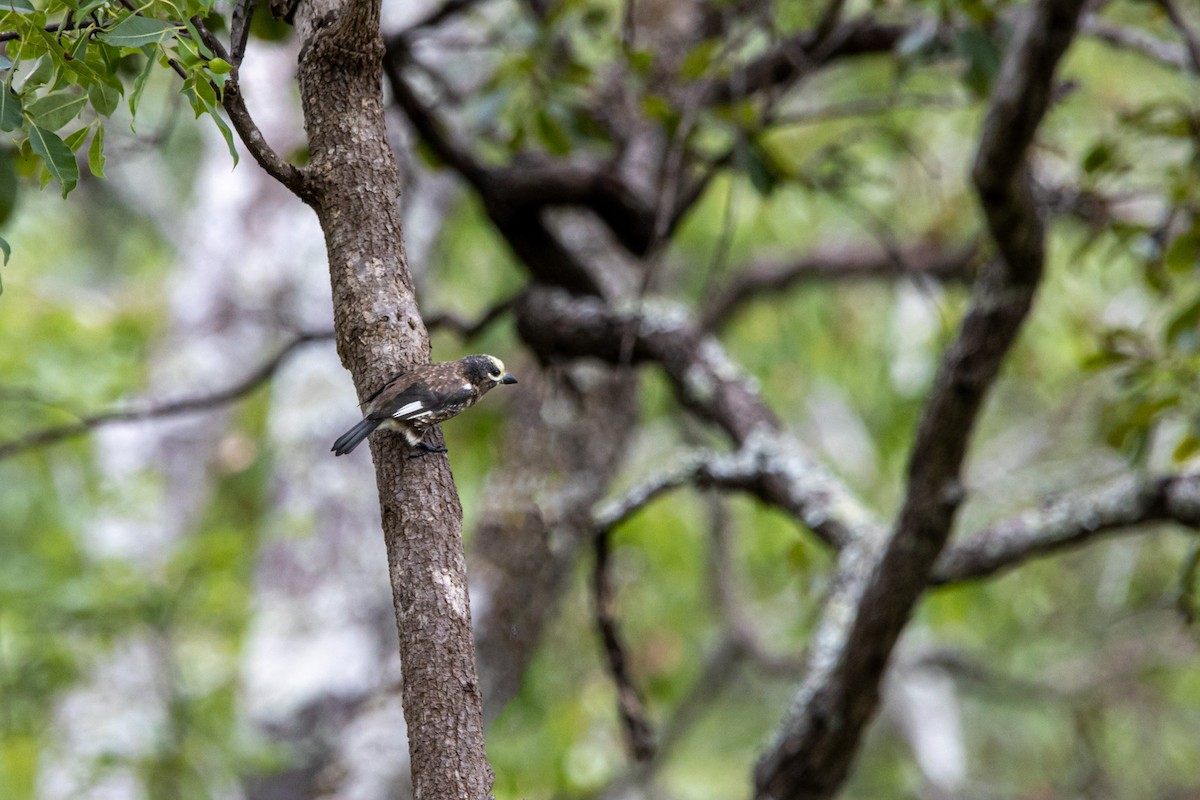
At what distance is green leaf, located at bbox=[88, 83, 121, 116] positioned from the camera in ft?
4.38

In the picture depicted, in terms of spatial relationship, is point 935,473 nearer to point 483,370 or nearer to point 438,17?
point 483,370

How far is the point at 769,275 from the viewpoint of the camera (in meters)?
5.02

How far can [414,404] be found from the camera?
51.3 inches

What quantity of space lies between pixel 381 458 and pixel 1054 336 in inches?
188

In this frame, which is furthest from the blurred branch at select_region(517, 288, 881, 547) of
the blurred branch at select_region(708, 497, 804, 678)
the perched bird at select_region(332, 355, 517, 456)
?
the perched bird at select_region(332, 355, 517, 456)

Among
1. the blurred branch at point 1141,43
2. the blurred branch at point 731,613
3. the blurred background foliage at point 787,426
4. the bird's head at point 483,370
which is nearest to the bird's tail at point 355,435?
the bird's head at point 483,370

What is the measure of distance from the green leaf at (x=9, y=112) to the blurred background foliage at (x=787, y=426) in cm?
148

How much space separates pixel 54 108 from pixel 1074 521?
7.40 feet

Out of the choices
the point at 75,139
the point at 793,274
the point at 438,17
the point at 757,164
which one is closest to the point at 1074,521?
the point at 757,164

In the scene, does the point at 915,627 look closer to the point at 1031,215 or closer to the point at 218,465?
the point at 218,465

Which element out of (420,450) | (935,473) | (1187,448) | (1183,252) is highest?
(420,450)

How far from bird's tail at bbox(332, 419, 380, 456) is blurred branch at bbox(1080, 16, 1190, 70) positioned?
8.80 feet

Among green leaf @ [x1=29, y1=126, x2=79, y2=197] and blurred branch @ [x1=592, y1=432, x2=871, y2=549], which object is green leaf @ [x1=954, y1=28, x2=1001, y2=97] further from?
green leaf @ [x1=29, y1=126, x2=79, y2=197]

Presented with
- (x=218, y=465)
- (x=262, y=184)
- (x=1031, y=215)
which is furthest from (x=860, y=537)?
(x=218, y=465)
